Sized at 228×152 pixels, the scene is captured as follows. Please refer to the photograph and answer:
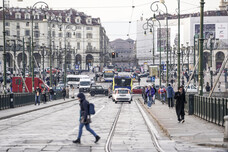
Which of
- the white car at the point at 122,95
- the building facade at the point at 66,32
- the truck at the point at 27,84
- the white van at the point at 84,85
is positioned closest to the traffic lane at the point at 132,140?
the white car at the point at 122,95

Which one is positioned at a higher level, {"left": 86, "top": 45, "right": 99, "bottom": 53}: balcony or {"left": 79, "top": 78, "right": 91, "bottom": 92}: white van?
{"left": 86, "top": 45, "right": 99, "bottom": 53}: balcony

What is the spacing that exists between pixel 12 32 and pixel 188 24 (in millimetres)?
49942

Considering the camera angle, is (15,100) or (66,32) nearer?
(15,100)

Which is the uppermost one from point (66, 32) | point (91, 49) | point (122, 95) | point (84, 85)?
point (66, 32)

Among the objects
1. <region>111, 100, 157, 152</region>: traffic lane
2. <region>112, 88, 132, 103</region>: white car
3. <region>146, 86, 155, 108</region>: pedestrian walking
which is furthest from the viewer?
<region>112, 88, 132, 103</region>: white car

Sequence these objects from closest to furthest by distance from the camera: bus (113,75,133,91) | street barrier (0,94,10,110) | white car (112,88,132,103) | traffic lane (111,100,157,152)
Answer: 1. traffic lane (111,100,157,152)
2. street barrier (0,94,10,110)
3. white car (112,88,132,103)
4. bus (113,75,133,91)

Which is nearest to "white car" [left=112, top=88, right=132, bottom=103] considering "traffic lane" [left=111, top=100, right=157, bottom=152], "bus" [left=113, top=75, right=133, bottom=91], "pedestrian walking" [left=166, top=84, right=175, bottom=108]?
"pedestrian walking" [left=166, top=84, right=175, bottom=108]

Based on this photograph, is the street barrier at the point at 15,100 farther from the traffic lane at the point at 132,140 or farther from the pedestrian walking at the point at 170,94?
the traffic lane at the point at 132,140

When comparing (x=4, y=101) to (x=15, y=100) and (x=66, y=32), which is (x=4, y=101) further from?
(x=66, y=32)

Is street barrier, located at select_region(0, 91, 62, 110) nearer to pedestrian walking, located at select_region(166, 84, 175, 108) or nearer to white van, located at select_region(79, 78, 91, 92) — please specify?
pedestrian walking, located at select_region(166, 84, 175, 108)

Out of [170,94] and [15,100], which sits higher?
[170,94]

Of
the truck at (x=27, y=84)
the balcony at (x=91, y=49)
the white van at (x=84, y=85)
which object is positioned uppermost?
the balcony at (x=91, y=49)

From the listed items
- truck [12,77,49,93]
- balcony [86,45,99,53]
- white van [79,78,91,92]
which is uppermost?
balcony [86,45,99,53]

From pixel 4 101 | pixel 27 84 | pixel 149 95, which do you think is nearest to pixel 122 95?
pixel 149 95
